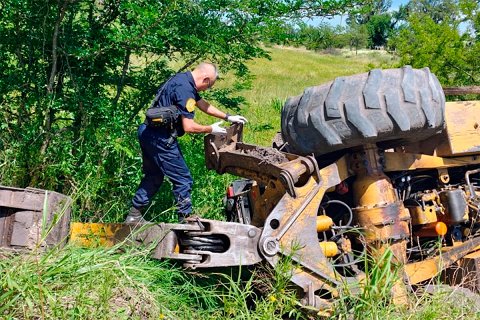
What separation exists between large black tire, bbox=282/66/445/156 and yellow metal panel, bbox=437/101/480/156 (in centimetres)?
42

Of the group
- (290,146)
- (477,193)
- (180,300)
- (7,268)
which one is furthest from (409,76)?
(7,268)

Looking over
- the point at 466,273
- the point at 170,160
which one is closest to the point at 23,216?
the point at 170,160

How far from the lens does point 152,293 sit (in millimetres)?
4125

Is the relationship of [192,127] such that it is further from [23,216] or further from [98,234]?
[23,216]

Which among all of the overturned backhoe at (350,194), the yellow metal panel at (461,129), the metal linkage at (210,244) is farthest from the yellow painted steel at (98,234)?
the yellow metal panel at (461,129)

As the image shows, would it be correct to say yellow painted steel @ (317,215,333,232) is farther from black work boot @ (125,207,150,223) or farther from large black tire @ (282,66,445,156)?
black work boot @ (125,207,150,223)

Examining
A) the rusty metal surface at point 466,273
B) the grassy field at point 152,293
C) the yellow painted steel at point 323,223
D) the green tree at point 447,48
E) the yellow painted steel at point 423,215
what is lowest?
the grassy field at point 152,293

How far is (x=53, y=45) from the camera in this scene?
5945 millimetres

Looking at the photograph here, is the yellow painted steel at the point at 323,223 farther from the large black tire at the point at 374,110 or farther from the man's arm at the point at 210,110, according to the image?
the man's arm at the point at 210,110

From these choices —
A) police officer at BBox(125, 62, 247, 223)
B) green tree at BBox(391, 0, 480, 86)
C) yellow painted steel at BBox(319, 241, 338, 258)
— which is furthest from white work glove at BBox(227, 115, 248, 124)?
green tree at BBox(391, 0, 480, 86)

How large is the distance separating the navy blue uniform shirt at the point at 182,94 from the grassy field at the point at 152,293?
1.34 meters

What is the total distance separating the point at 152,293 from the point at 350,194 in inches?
69.6

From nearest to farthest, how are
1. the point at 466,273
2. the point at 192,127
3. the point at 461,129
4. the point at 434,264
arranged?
1. the point at 434,264
2. the point at 466,273
3. the point at 461,129
4. the point at 192,127

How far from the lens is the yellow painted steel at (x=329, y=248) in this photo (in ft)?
14.9
